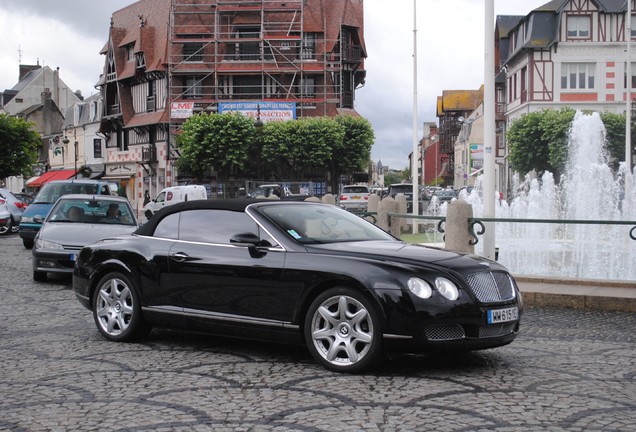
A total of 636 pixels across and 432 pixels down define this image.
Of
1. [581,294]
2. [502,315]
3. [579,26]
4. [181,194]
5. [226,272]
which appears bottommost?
[581,294]

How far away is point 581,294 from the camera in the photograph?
435 inches

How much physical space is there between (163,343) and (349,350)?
246 centimetres

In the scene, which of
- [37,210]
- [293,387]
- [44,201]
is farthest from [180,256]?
[44,201]

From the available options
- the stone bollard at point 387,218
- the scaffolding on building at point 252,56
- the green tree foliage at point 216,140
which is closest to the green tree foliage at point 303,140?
the green tree foliage at point 216,140

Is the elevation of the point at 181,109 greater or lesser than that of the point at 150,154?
greater

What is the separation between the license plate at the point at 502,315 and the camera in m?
6.63

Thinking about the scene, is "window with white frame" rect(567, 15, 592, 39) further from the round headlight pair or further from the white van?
the round headlight pair

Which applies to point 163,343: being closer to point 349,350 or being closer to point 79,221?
point 349,350

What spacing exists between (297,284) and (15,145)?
61.2m

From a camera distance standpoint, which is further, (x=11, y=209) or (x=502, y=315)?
(x=11, y=209)

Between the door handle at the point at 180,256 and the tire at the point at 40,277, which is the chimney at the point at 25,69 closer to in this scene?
the tire at the point at 40,277

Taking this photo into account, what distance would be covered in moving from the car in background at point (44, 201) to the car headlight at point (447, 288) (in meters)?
16.4

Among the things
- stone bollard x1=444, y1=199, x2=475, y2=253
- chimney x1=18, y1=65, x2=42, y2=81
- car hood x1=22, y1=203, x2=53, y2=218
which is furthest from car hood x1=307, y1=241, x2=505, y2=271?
chimney x1=18, y1=65, x2=42, y2=81

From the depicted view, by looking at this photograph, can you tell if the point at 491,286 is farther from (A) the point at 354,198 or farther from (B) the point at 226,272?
(A) the point at 354,198
